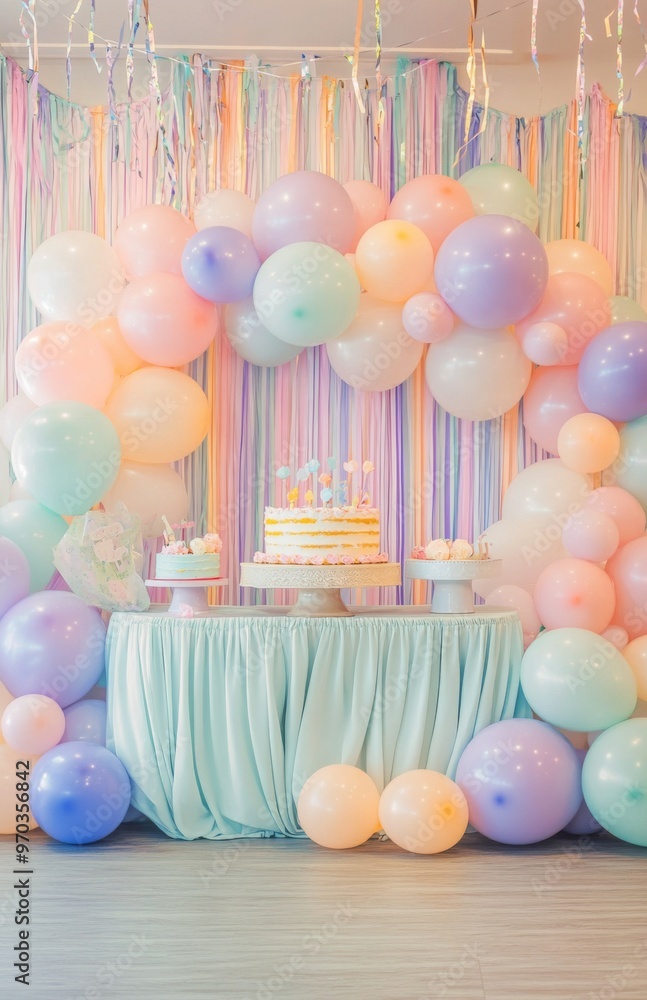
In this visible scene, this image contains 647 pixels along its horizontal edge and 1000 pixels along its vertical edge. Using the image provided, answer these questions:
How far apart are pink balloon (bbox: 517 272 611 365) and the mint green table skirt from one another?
123 cm

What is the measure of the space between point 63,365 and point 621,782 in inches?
97.8

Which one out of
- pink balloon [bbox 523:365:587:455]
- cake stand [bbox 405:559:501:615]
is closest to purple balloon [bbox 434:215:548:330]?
pink balloon [bbox 523:365:587:455]

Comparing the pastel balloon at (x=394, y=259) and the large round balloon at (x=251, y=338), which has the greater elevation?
the pastel balloon at (x=394, y=259)

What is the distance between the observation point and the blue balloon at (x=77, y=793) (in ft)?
11.1

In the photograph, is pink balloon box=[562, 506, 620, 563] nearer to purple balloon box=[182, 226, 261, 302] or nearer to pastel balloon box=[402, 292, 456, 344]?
pastel balloon box=[402, 292, 456, 344]

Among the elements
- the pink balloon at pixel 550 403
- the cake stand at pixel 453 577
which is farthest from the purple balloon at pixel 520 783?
the pink balloon at pixel 550 403

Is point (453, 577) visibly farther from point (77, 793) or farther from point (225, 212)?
point (225, 212)

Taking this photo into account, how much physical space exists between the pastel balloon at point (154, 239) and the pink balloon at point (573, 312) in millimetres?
1432

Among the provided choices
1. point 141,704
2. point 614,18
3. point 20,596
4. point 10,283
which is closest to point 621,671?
point 141,704

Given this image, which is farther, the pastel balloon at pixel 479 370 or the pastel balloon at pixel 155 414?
the pastel balloon at pixel 479 370

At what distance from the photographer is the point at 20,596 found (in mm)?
3742

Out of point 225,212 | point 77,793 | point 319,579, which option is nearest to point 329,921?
point 77,793

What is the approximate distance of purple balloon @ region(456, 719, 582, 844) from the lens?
339cm

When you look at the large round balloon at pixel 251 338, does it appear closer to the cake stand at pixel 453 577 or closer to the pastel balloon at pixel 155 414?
the pastel balloon at pixel 155 414
